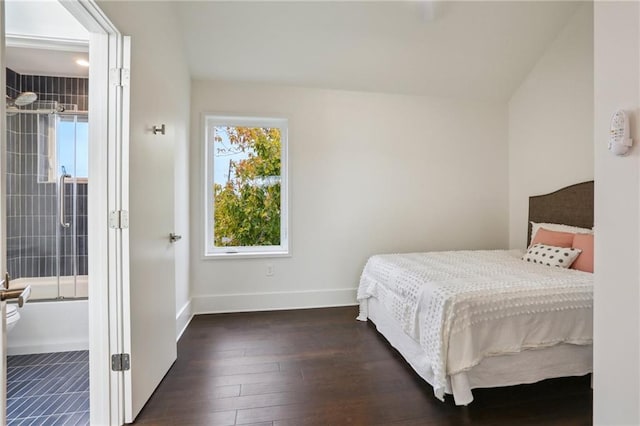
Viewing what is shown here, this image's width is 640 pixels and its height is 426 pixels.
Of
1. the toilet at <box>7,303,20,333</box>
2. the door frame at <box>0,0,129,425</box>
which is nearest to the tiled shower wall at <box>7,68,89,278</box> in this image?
the toilet at <box>7,303,20,333</box>

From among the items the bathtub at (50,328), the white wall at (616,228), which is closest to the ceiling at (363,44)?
the bathtub at (50,328)

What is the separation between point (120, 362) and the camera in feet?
5.12

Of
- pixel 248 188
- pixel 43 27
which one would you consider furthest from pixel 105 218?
pixel 248 188

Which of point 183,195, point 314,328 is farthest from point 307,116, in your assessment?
point 314,328

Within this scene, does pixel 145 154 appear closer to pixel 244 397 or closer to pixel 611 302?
pixel 244 397

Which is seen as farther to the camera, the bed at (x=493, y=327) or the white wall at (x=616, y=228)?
the bed at (x=493, y=327)

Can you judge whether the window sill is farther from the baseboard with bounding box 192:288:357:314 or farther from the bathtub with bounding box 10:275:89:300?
the bathtub with bounding box 10:275:89:300

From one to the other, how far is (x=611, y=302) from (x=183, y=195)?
2982 mm

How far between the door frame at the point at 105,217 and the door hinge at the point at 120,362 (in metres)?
0.02

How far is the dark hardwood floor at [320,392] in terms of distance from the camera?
1615mm

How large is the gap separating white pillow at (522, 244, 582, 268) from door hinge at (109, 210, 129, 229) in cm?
314

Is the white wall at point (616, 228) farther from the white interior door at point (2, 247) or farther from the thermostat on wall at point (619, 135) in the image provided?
the white interior door at point (2, 247)

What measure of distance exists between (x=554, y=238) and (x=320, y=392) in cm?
252

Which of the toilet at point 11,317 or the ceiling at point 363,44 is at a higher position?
the ceiling at point 363,44
